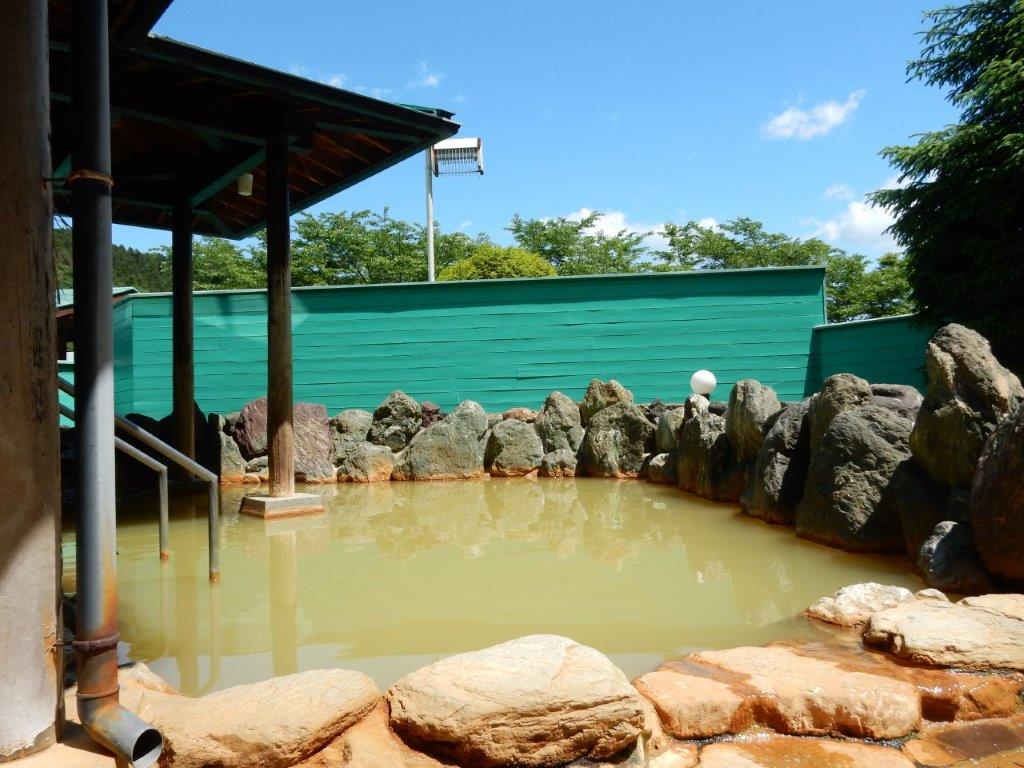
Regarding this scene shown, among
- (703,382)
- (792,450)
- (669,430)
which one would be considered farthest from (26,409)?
(703,382)

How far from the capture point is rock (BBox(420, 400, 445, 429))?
33.1 feet

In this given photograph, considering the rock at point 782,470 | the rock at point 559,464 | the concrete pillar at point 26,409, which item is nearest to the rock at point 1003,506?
the rock at point 782,470

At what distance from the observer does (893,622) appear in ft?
9.29

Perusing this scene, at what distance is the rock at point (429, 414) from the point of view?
10.1 meters

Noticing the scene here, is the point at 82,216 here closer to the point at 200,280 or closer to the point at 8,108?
the point at 8,108

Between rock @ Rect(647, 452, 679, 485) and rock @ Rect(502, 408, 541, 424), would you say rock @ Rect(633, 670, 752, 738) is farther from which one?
rock @ Rect(502, 408, 541, 424)

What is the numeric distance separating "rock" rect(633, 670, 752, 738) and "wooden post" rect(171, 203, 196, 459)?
6.72 meters

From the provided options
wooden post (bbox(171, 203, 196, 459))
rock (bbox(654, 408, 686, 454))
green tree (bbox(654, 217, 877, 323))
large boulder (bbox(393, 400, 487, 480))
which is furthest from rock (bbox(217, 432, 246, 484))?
green tree (bbox(654, 217, 877, 323))

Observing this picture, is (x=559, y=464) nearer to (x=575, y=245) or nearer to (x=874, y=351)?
(x=874, y=351)

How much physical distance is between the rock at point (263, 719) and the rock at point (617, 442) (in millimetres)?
6860

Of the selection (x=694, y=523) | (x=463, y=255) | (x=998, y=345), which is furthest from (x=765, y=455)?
(x=463, y=255)

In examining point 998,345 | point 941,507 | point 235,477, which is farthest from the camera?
point 235,477

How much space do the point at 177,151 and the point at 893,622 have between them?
7.01 metres

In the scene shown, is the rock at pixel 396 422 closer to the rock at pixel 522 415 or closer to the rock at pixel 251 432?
the rock at pixel 522 415
